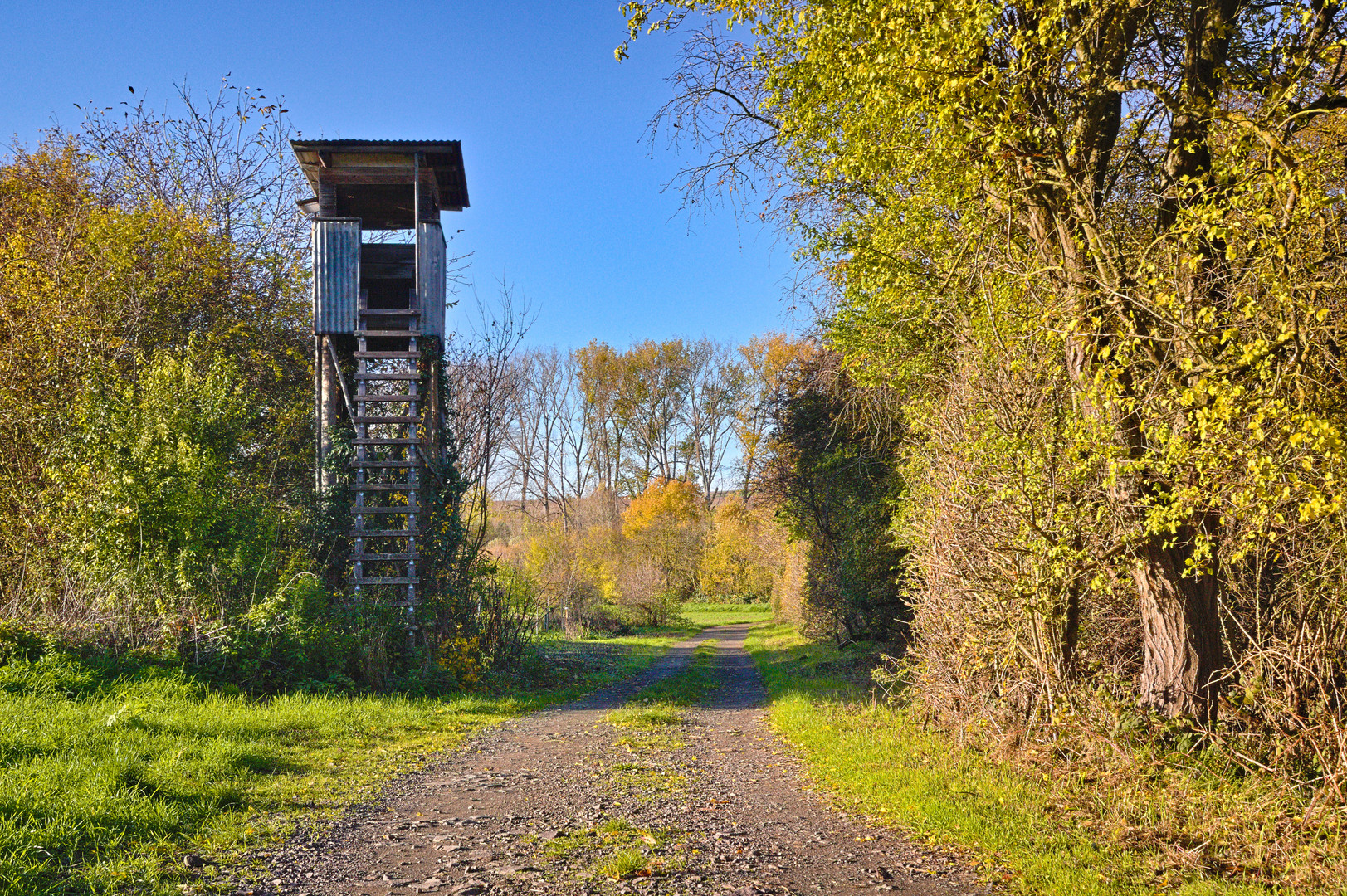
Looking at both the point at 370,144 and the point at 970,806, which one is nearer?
the point at 970,806

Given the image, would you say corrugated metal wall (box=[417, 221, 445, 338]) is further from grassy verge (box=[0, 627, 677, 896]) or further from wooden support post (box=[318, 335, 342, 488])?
grassy verge (box=[0, 627, 677, 896])

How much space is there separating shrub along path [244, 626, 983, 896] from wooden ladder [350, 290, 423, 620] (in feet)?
15.7

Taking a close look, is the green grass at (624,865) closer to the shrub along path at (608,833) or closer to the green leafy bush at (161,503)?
the shrub along path at (608,833)

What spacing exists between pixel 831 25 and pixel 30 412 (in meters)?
11.5

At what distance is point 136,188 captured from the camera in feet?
60.3

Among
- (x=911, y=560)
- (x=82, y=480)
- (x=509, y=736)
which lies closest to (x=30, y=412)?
(x=82, y=480)

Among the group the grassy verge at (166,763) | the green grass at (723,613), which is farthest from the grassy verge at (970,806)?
the green grass at (723,613)

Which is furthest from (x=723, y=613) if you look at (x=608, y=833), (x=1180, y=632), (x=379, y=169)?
(x=608, y=833)

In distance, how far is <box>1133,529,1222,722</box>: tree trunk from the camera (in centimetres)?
665

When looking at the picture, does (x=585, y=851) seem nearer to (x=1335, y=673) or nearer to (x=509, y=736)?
(x=509, y=736)

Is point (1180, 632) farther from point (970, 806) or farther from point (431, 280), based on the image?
point (431, 280)

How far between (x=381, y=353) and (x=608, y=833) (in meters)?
9.97

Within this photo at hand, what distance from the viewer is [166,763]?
6.16 meters

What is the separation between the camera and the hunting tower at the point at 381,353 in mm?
12836
